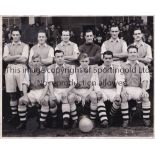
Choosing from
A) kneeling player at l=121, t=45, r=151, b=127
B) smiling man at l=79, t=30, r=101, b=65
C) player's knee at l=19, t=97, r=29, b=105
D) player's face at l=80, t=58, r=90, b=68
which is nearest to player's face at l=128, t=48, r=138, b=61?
kneeling player at l=121, t=45, r=151, b=127

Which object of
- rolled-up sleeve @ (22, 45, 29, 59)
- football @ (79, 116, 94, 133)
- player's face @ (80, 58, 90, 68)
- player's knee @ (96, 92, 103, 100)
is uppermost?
rolled-up sleeve @ (22, 45, 29, 59)

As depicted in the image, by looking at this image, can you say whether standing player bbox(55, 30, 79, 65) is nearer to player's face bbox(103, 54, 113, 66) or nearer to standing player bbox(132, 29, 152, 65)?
player's face bbox(103, 54, 113, 66)

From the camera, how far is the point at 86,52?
4.79m

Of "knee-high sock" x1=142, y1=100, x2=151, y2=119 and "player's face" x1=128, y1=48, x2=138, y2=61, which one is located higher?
"player's face" x1=128, y1=48, x2=138, y2=61

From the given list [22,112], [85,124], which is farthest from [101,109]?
[22,112]

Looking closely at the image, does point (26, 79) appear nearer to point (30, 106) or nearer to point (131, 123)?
point (30, 106)

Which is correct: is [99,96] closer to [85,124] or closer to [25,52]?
[85,124]

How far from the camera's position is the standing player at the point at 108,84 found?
480 cm

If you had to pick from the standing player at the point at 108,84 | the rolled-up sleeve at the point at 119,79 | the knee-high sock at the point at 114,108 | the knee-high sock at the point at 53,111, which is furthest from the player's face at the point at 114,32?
the knee-high sock at the point at 53,111

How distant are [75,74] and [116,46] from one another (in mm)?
489

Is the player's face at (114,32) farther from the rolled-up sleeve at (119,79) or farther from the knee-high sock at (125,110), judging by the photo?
the knee-high sock at (125,110)

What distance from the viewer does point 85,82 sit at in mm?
4809

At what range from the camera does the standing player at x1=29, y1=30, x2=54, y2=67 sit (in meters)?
4.79

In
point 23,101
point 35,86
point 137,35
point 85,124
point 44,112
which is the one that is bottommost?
point 85,124
